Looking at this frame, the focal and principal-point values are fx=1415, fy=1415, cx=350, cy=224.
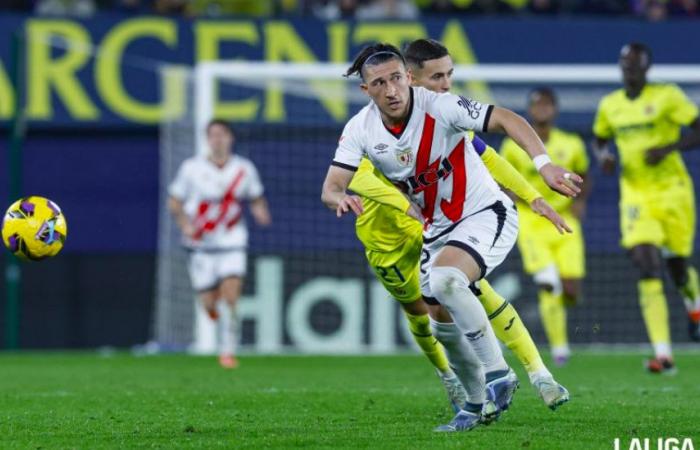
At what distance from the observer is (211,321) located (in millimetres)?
16641

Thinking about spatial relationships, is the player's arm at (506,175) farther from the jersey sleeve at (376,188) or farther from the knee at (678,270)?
the knee at (678,270)

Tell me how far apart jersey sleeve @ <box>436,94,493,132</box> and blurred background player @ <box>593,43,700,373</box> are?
16.9ft

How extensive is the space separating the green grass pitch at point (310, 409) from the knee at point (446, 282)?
28.5 inches

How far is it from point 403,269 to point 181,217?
23.0 ft

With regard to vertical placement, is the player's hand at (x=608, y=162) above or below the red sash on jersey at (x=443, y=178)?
above

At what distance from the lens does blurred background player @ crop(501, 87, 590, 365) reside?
14.2 metres

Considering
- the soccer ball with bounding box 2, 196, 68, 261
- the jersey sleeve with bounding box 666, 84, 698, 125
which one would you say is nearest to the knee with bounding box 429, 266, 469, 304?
the soccer ball with bounding box 2, 196, 68, 261

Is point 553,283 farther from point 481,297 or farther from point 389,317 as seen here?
point 481,297

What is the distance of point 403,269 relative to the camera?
8.42m

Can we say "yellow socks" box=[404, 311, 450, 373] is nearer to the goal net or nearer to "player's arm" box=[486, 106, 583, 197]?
"player's arm" box=[486, 106, 583, 197]

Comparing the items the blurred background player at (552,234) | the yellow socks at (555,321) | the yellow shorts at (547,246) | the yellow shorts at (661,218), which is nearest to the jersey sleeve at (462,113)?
the yellow shorts at (661,218)

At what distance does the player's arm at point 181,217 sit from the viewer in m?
15.0

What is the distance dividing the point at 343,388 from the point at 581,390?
5.95 feet

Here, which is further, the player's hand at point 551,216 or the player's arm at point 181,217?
the player's arm at point 181,217
